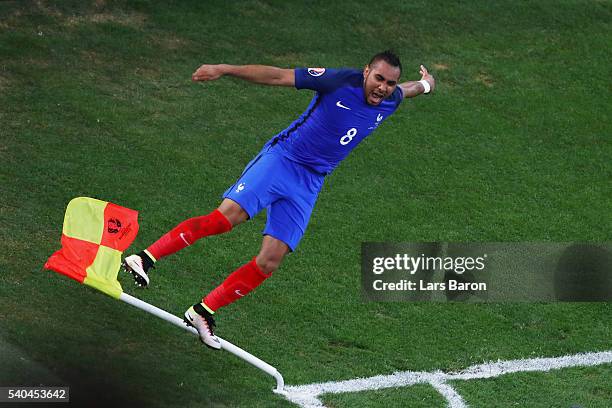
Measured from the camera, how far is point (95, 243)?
10008 mm

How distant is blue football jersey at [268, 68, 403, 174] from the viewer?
1005 cm

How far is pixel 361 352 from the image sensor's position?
11.0m

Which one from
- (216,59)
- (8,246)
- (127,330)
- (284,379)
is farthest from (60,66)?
(284,379)

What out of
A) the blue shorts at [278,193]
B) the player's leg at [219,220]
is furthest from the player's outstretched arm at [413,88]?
the player's leg at [219,220]

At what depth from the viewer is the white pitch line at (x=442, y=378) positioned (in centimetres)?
1030

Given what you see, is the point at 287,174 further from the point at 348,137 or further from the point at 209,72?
the point at 209,72

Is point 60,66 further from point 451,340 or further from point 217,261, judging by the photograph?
point 451,340

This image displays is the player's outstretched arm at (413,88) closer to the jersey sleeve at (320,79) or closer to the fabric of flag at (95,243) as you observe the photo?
the jersey sleeve at (320,79)

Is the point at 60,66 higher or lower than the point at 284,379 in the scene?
higher

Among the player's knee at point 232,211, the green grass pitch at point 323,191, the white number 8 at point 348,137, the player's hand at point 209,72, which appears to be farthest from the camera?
the green grass pitch at point 323,191

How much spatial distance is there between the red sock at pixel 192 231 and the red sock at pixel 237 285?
38 cm

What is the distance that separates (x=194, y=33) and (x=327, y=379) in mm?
7439

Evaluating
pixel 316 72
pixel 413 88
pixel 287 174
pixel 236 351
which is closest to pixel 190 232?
pixel 287 174

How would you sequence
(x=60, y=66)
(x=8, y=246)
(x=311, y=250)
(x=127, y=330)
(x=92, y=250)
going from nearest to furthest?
1. (x=92, y=250)
2. (x=127, y=330)
3. (x=8, y=246)
4. (x=311, y=250)
5. (x=60, y=66)
